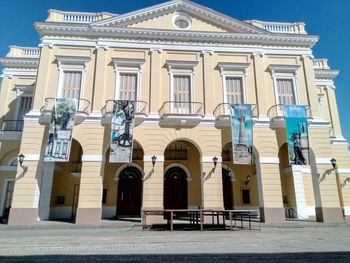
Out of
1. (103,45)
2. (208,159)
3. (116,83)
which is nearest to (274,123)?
(208,159)

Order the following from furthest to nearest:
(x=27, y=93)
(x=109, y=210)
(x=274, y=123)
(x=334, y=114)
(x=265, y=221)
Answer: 1. (x=334, y=114)
2. (x=27, y=93)
3. (x=109, y=210)
4. (x=274, y=123)
5. (x=265, y=221)

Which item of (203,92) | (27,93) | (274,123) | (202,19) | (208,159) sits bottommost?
(208,159)

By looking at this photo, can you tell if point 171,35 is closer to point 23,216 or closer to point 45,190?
point 45,190

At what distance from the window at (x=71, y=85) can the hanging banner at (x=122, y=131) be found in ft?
9.83

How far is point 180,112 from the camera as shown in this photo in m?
15.2

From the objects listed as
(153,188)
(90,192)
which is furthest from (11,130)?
(153,188)

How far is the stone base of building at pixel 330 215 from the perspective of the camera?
1412cm

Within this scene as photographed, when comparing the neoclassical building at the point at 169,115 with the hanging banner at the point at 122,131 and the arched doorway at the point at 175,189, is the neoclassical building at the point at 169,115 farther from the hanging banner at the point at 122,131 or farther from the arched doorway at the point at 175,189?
the hanging banner at the point at 122,131

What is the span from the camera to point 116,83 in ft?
50.3

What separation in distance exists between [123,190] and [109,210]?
1.56 meters

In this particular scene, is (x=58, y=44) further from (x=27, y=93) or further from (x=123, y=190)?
(x=123, y=190)

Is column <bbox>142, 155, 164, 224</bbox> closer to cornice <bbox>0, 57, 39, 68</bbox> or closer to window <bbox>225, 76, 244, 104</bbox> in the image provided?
window <bbox>225, 76, 244, 104</bbox>

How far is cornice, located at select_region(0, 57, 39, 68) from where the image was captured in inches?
750

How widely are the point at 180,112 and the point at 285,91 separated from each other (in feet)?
23.6
